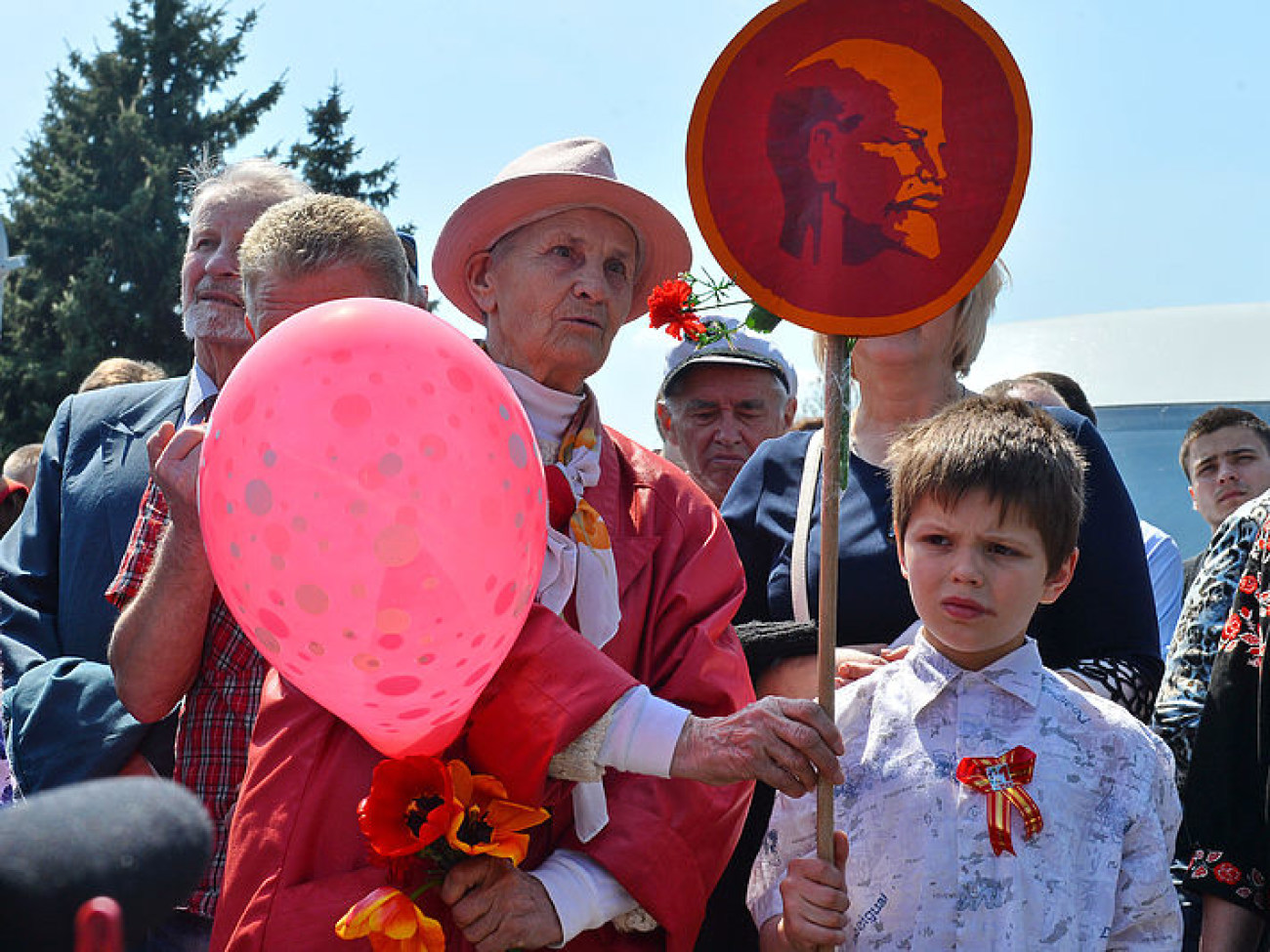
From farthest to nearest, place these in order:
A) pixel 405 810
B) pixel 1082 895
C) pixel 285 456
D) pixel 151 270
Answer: pixel 151 270 < pixel 1082 895 < pixel 405 810 < pixel 285 456

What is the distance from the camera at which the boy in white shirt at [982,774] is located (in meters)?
2.20

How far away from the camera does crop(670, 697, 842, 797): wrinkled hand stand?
194cm

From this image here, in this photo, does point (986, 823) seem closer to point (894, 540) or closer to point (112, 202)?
point (894, 540)

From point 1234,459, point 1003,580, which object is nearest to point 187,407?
point 1003,580

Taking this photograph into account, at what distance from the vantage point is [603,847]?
2.09 meters

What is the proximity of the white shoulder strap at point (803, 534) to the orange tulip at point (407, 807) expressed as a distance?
1.04m

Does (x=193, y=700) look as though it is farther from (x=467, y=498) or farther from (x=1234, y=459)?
(x=1234, y=459)

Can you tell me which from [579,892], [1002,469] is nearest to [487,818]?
[579,892]

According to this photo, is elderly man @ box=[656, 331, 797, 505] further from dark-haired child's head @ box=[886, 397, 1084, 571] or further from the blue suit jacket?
the blue suit jacket

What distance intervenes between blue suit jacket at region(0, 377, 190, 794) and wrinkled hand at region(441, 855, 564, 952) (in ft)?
2.79

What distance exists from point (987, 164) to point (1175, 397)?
7.18 m

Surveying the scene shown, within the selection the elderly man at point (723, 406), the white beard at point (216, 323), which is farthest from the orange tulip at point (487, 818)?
the elderly man at point (723, 406)

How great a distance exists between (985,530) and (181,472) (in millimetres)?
1380

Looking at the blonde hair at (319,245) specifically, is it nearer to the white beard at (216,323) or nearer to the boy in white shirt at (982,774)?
the white beard at (216,323)
